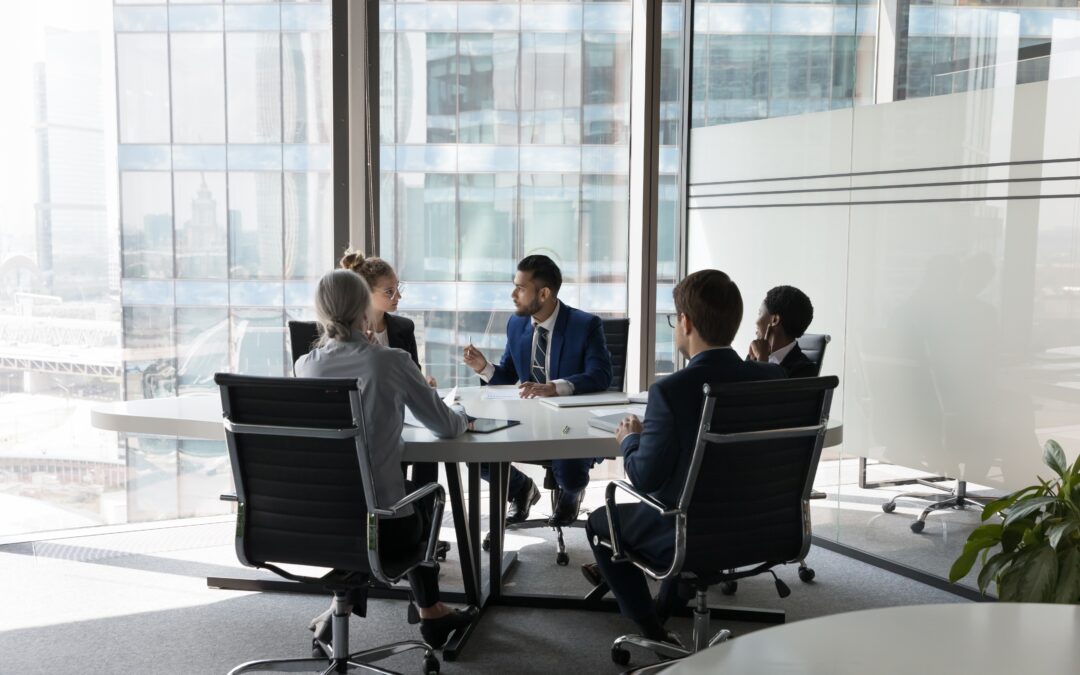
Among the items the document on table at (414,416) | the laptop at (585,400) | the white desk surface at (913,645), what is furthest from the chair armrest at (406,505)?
the white desk surface at (913,645)

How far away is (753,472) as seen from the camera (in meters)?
2.82

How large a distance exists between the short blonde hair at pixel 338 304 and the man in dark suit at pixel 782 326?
167 centimetres

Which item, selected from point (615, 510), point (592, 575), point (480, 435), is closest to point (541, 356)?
point (592, 575)

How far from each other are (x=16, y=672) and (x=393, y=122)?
10.7ft

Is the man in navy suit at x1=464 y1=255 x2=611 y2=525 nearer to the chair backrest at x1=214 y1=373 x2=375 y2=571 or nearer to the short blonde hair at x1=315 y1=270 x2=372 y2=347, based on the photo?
the short blonde hair at x1=315 y1=270 x2=372 y2=347

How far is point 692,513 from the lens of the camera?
110 inches

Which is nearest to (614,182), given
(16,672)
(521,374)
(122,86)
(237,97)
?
(521,374)

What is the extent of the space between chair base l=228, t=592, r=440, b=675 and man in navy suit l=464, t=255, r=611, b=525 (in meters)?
1.16

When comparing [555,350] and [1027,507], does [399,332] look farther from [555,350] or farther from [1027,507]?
[1027,507]

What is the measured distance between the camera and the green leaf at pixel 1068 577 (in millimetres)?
2676

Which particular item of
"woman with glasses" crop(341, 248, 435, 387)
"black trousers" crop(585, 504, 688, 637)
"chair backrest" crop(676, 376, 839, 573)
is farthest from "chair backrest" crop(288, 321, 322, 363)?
"chair backrest" crop(676, 376, 839, 573)

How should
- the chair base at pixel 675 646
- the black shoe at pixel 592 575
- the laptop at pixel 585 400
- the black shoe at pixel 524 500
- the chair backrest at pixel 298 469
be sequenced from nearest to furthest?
1. the chair backrest at pixel 298 469
2. the chair base at pixel 675 646
3. the laptop at pixel 585 400
4. the black shoe at pixel 592 575
5. the black shoe at pixel 524 500

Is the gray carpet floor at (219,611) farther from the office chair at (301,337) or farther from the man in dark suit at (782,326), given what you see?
the man in dark suit at (782,326)

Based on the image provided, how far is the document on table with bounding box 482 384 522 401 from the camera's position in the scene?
409 cm
